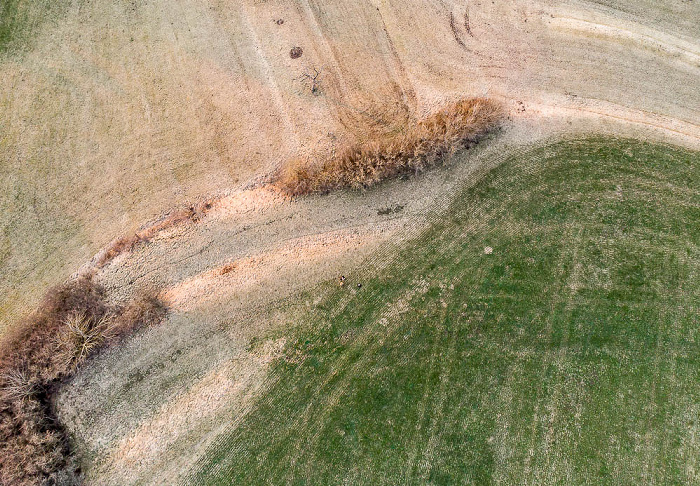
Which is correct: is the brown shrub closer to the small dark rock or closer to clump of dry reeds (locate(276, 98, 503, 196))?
clump of dry reeds (locate(276, 98, 503, 196))

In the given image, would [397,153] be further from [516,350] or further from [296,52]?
[516,350]

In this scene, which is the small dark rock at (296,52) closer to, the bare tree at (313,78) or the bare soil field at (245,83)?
the bare soil field at (245,83)

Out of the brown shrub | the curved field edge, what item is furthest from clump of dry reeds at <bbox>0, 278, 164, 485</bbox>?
the curved field edge

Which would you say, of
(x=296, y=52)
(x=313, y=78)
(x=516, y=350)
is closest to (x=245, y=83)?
(x=296, y=52)

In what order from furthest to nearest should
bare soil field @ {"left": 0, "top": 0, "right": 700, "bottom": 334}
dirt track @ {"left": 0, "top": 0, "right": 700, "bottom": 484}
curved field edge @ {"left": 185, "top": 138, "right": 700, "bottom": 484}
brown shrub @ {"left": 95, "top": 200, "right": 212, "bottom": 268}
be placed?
1. bare soil field @ {"left": 0, "top": 0, "right": 700, "bottom": 334}
2. brown shrub @ {"left": 95, "top": 200, "right": 212, "bottom": 268}
3. dirt track @ {"left": 0, "top": 0, "right": 700, "bottom": 484}
4. curved field edge @ {"left": 185, "top": 138, "right": 700, "bottom": 484}

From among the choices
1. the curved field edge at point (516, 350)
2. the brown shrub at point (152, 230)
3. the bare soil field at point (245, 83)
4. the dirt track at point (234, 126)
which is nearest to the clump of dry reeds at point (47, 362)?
the dirt track at point (234, 126)

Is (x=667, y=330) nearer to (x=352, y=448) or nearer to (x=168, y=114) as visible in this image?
(x=352, y=448)

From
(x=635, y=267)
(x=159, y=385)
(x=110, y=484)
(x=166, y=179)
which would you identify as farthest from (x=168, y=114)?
(x=635, y=267)
